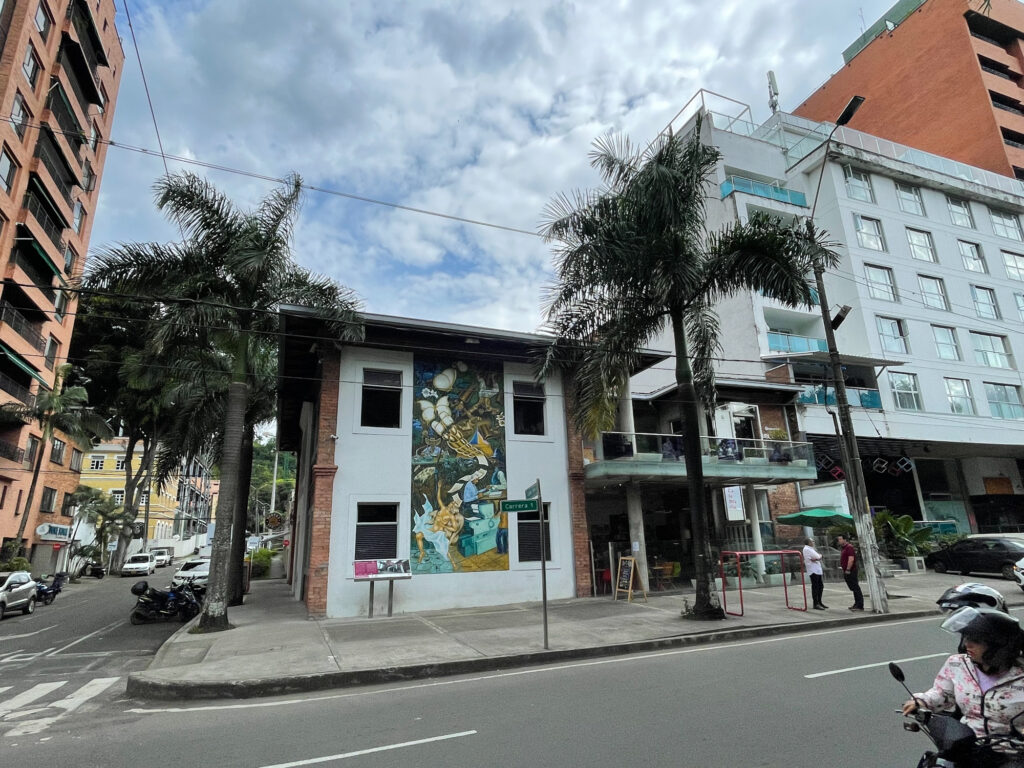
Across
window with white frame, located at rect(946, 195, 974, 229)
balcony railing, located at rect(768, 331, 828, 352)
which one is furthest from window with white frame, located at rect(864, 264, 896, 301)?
A: window with white frame, located at rect(946, 195, 974, 229)

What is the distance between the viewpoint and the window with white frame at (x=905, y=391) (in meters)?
29.0

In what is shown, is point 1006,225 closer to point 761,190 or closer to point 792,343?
point 761,190

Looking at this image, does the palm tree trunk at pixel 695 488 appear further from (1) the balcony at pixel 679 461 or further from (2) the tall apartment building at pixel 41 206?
(2) the tall apartment building at pixel 41 206

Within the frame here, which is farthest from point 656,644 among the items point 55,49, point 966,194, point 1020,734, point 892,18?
point 892,18

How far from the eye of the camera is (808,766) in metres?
4.49

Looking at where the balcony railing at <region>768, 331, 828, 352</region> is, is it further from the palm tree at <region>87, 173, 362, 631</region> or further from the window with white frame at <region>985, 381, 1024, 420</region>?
the palm tree at <region>87, 173, 362, 631</region>

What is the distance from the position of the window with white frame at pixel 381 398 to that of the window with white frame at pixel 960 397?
29590 mm

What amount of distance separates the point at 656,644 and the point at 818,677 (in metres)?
3.40

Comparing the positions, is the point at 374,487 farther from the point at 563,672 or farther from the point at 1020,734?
the point at 1020,734

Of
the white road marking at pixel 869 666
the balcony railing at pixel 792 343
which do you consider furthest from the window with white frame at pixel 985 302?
the white road marking at pixel 869 666

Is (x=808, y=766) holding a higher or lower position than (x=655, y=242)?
lower

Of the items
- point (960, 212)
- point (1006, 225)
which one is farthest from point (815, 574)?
point (1006, 225)

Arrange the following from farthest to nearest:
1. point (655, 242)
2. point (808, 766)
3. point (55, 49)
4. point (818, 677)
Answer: point (55, 49) → point (655, 242) → point (818, 677) → point (808, 766)

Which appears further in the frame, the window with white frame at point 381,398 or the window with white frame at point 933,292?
the window with white frame at point 933,292
